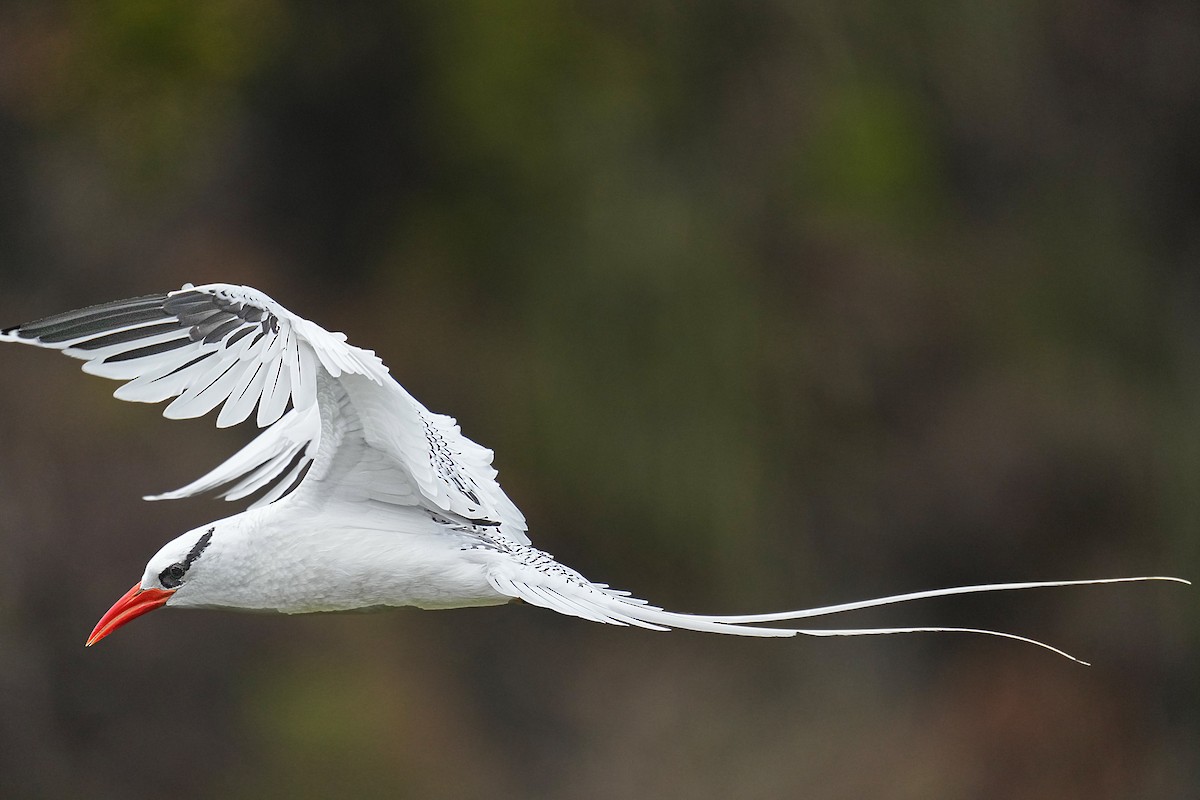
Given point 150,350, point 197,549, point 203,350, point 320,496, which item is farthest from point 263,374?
point 197,549

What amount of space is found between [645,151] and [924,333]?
3039mm

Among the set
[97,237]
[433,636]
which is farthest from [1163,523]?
[97,237]

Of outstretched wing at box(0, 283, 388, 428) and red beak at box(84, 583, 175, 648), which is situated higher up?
outstretched wing at box(0, 283, 388, 428)

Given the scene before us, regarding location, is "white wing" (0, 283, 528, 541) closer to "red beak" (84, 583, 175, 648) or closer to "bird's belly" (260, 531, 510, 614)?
"bird's belly" (260, 531, 510, 614)

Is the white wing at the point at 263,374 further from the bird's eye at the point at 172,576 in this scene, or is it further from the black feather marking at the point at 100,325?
the bird's eye at the point at 172,576

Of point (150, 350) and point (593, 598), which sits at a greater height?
point (150, 350)

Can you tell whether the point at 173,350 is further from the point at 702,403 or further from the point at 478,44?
the point at 478,44

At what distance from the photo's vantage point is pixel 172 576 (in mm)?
5078

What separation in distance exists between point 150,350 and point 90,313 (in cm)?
21

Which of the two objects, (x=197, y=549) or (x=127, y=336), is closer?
(x=127, y=336)

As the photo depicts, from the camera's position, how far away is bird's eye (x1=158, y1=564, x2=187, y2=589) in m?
5.06

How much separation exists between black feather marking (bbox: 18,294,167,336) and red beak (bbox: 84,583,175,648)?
105 centimetres

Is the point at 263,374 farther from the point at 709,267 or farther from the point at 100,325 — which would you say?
the point at 709,267

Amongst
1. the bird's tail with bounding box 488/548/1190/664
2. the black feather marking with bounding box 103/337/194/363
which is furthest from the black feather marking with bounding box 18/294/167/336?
the bird's tail with bounding box 488/548/1190/664
